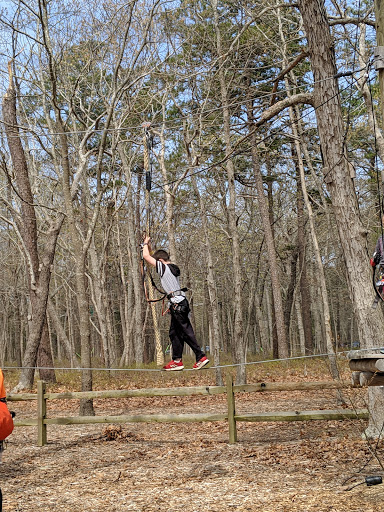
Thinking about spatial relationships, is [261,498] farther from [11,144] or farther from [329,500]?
[11,144]

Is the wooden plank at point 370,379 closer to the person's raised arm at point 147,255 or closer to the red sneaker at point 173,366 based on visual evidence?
the red sneaker at point 173,366

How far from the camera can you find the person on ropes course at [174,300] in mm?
8172

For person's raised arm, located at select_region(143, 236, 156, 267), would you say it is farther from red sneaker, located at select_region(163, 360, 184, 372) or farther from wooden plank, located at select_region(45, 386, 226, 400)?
wooden plank, located at select_region(45, 386, 226, 400)

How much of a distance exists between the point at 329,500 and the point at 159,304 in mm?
29283

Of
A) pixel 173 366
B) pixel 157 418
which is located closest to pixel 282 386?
pixel 173 366

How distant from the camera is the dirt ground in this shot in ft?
19.9

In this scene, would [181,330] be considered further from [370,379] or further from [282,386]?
[370,379]

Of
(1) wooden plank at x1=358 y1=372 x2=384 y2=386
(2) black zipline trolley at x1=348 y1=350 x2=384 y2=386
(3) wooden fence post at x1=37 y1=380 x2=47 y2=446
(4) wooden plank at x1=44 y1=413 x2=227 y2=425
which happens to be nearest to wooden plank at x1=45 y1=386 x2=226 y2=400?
(3) wooden fence post at x1=37 y1=380 x2=47 y2=446

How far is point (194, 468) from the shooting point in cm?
766

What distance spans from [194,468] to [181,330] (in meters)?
1.98

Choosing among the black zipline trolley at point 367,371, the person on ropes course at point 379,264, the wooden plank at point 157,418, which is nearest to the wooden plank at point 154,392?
the wooden plank at point 157,418

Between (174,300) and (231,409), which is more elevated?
(174,300)

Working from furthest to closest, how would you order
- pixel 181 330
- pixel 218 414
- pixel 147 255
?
pixel 218 414, pixel 181 330, pixel 147 255

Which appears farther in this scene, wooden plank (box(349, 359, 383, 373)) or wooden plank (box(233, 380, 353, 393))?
wooden plank (box(233, 380, 353, 393))
